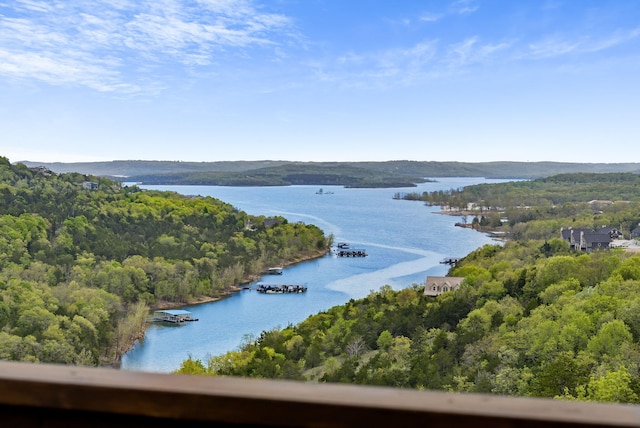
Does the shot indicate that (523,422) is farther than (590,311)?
No

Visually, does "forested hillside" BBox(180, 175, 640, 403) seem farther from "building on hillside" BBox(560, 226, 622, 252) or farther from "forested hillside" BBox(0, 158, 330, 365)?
"building on hillside" BBox(560, 226, 622, 252)

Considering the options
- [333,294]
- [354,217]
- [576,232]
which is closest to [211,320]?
[333,294]

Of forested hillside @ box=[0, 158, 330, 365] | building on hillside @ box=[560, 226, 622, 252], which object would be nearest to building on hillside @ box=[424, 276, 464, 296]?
forested hillside @ box=[0, 158, 330, 365]

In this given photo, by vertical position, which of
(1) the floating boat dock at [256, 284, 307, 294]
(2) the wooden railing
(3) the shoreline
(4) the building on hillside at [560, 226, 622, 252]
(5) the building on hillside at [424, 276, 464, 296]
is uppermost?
(2) the wooden railing

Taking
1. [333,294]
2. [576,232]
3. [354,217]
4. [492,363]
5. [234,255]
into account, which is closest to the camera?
[492,363]

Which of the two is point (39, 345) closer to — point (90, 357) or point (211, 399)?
point (90, 357)

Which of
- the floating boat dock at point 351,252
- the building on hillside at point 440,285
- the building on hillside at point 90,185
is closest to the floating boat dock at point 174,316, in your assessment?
the building on hillside at point 440,285

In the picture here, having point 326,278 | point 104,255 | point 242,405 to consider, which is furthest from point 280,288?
point 242,405
